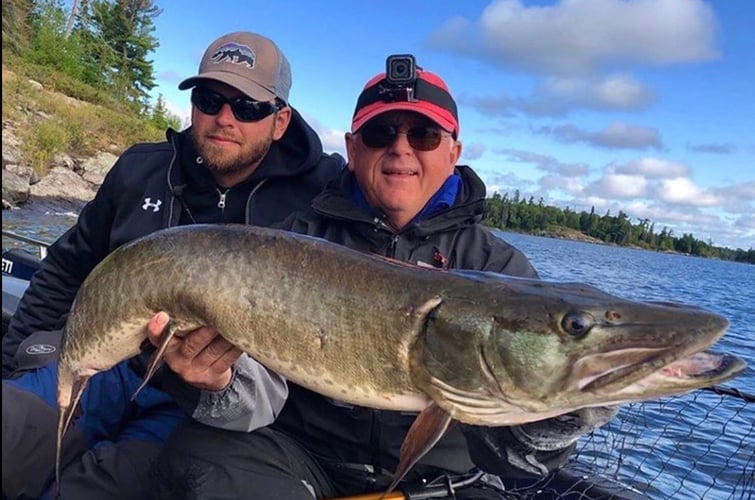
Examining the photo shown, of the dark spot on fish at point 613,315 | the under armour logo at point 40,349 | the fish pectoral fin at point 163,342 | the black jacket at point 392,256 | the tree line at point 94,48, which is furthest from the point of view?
the tree line at point 94,48

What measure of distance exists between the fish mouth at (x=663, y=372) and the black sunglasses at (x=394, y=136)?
1608 mm

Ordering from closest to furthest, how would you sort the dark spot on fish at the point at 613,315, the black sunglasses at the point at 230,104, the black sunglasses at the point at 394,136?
the dark spot on fish at the point at 613,315 < the black sunglasses at the point at 394,136 < the black sunglasses at the point at 230,104

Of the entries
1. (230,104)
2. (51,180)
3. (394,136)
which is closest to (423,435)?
(394,136)

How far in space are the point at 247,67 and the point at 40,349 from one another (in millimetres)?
A: 1877

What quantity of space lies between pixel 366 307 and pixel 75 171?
27401 millimetres

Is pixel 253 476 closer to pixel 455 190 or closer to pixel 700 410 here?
pixel 455 190

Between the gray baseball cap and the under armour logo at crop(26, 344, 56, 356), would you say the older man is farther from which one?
the under armour logo at crop(26, 344, 56, 356)

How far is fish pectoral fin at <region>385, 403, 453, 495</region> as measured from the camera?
1917 millimetres

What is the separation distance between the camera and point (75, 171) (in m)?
26.5

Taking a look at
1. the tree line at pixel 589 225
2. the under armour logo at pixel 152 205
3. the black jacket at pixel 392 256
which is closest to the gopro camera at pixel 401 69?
the black jacket at pixel 392 256

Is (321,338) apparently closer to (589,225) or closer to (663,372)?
(663,372)

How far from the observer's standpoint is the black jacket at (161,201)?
3682mm

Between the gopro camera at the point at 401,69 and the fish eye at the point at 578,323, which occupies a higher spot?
the gopro camera at the point at 401,69

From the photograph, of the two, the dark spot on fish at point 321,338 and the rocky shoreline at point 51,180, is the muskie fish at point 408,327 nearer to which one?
the dark spot on fish at point 321,338
